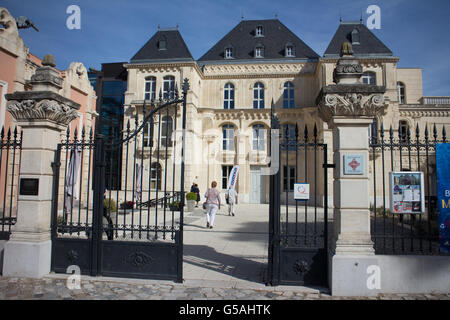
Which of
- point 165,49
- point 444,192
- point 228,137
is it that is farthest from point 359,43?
point 444,192

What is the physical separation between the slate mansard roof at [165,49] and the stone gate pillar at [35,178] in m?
19.2

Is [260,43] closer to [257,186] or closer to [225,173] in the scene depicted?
[225,173]

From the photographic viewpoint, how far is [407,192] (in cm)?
473

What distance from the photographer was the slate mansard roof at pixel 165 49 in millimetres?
24122

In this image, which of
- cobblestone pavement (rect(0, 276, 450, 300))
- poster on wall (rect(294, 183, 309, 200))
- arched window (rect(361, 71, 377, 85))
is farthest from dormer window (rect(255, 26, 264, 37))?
cobblestone pavement (rect(0, 276, 450, 300))

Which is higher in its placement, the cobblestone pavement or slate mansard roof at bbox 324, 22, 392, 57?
slate mansard roof at bbox 324, 22, 392, 57

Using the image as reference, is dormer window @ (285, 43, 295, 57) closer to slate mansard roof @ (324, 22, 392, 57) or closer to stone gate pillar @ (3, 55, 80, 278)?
slate mansard roof @ (324, 22, 392, 57)

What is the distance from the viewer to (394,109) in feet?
68.3

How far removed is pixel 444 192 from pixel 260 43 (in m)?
23.9

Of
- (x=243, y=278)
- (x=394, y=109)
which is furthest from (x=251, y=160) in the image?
(x=243, y=278)

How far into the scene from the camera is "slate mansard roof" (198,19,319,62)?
25.4m

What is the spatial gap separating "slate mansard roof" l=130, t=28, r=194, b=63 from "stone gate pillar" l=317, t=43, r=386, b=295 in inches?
801

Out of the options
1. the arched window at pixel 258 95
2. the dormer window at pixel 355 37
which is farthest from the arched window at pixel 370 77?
the arched window at pixel 258 95
